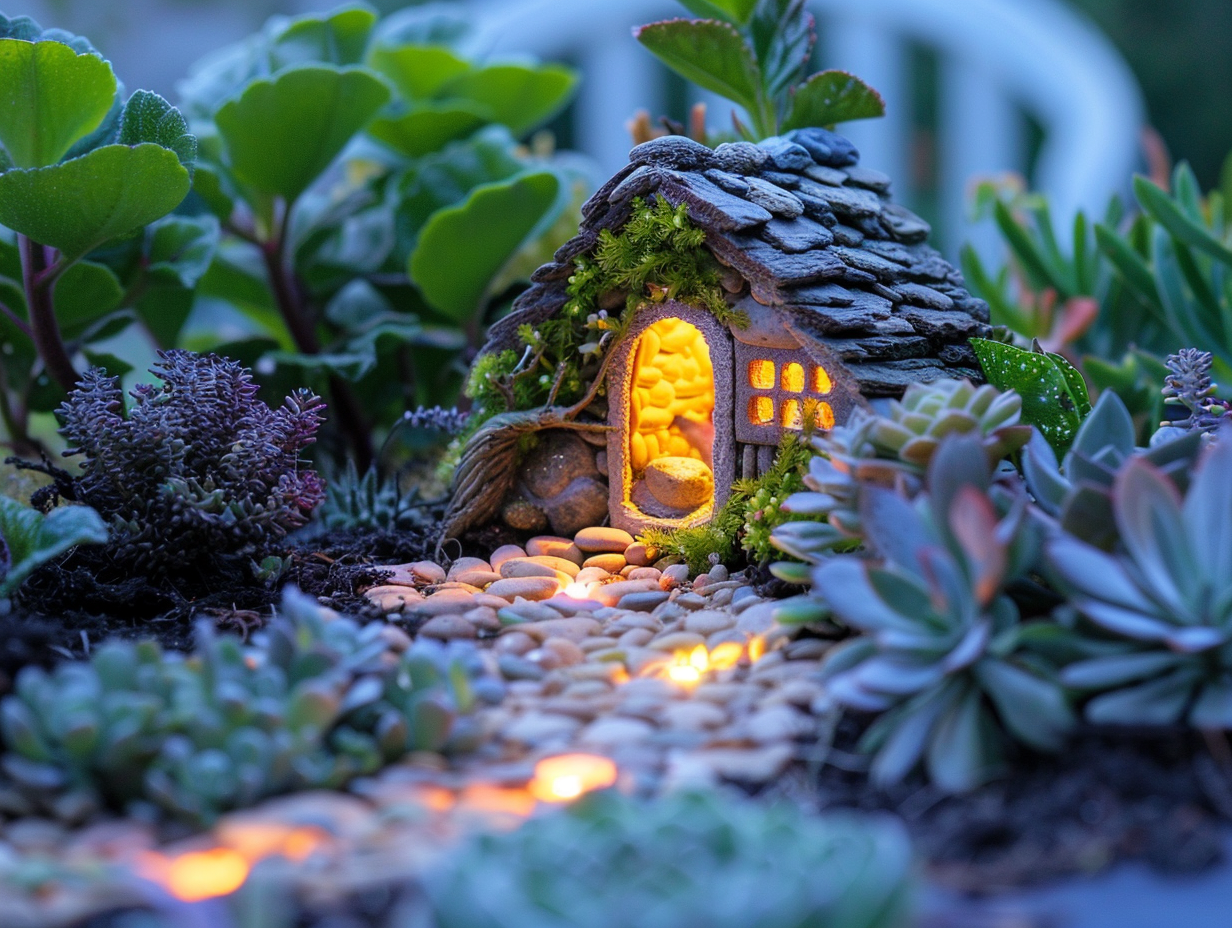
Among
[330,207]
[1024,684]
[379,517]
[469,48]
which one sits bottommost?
[379,517]

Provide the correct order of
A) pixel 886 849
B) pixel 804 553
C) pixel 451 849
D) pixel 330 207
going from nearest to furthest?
pixel 886 849 < pixel 451 849 < pixel 804 553 < pixel 330 207

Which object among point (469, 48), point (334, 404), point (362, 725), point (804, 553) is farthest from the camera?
point (469, 48)

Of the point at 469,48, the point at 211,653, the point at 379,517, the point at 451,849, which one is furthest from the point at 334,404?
the point at 451,849

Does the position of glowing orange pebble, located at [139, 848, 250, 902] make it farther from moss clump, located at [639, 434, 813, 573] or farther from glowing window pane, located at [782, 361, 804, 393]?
glowing window pane, located at [782, 361, 804, 393]

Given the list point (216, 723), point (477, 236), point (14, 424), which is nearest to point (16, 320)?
point (14, 424)

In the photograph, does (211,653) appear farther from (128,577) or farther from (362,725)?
(128,577)

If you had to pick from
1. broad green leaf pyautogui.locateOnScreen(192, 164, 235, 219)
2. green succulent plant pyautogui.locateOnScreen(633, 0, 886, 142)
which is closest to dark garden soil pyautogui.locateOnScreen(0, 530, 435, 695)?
broad green leaf pyautogui.locateOnScreen(192, 164, 235, 219)
